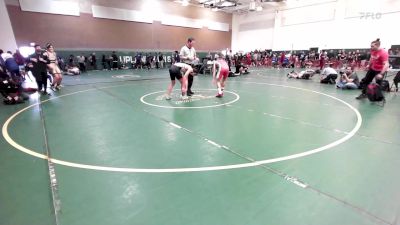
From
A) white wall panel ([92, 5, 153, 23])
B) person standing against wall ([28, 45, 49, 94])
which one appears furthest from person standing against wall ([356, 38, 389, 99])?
white wall panel ([92, 5, 153, 23])

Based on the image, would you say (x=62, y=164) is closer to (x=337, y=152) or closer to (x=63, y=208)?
(x=63, y=208)

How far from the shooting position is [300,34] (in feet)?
87.9

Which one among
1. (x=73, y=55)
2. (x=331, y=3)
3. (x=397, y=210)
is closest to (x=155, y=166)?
(x=397, y=210)

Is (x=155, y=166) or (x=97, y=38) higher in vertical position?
(x=97, y=38)

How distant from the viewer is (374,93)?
7.45 metres

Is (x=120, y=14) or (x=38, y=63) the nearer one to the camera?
(x=38, y=63)

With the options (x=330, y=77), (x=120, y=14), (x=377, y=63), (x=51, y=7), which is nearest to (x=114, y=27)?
(x=120, y=14)

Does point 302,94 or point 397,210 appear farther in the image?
point 302,94

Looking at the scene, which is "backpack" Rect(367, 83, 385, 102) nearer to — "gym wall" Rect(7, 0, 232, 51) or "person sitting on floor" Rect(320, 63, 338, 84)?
"person sitting on floor" Rect(320, 63, 338, 84)

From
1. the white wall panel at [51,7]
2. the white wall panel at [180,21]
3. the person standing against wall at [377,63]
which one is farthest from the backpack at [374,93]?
the white wall panel at [180,21]

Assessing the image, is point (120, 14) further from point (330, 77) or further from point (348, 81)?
point (348, 81)

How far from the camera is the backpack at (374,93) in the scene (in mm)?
7410

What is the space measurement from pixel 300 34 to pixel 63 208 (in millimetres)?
29433

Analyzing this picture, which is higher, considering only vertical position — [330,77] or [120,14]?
[120,14]
